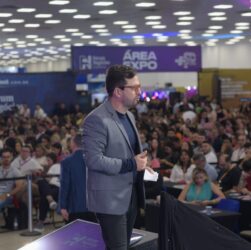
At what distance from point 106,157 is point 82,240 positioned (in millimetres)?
1435

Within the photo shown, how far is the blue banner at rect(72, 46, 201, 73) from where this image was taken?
22.9 meters

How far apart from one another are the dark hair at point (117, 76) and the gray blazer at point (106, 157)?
129mm

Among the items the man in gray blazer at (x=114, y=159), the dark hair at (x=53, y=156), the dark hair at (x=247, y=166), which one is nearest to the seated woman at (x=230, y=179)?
the dark hair at (x=247, y=166)

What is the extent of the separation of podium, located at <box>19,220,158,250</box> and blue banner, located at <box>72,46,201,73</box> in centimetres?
1768

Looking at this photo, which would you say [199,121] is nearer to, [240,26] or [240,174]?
[240,26]

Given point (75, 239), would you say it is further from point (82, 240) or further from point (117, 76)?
point (117, 76)

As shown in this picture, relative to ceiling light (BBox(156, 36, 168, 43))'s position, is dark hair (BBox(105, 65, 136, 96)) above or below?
below

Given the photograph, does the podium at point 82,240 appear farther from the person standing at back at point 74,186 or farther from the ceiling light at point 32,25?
the ceiling light at point 32,25

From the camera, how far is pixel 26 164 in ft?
42.0

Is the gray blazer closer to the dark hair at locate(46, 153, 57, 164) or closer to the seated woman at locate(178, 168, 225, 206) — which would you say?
the seated woman at locate(178, 168, 225, 206)

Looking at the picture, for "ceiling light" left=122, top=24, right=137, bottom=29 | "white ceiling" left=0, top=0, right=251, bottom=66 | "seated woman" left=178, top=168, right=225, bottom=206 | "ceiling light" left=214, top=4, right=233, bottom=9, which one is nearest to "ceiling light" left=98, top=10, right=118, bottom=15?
"white ceiling" left=0, top=0, right=251, bottom=66

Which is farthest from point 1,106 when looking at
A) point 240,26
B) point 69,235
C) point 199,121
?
point 69,235

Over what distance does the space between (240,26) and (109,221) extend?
2474cm

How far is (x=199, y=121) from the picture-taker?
21.9 meters
